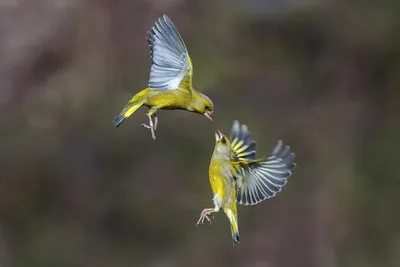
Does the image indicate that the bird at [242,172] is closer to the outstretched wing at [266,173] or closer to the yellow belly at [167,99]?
the outstretched wing at [266,173]

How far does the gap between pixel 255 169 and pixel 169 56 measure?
33 centimetres

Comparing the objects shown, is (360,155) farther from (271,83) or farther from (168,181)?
(168,181)

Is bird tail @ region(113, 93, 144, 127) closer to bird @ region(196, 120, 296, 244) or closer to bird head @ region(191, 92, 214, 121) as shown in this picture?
bird head @ region(191, 92, 214, 121)

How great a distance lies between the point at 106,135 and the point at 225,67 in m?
0.83

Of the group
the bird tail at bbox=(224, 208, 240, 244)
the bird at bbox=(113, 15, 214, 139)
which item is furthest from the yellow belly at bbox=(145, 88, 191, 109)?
the bird tail at bbox=(224, 208, 240, 244)

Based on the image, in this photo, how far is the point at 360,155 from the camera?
4254 mm

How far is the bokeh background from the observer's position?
12.9 feet

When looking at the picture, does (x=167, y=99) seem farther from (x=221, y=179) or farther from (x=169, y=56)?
(x=221, y=179)

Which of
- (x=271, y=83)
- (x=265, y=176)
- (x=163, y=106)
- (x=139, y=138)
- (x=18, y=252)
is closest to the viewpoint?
(x=163, y=106)

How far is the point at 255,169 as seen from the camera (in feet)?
4.45

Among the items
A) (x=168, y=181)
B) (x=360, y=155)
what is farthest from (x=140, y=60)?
(x=360, y=155)

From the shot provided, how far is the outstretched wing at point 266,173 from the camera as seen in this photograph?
1.33m

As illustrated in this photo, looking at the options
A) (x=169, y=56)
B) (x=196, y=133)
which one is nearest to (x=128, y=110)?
(x=169, y=56)

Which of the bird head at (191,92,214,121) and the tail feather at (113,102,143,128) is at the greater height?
the tail feather at (113,102,143,128)
